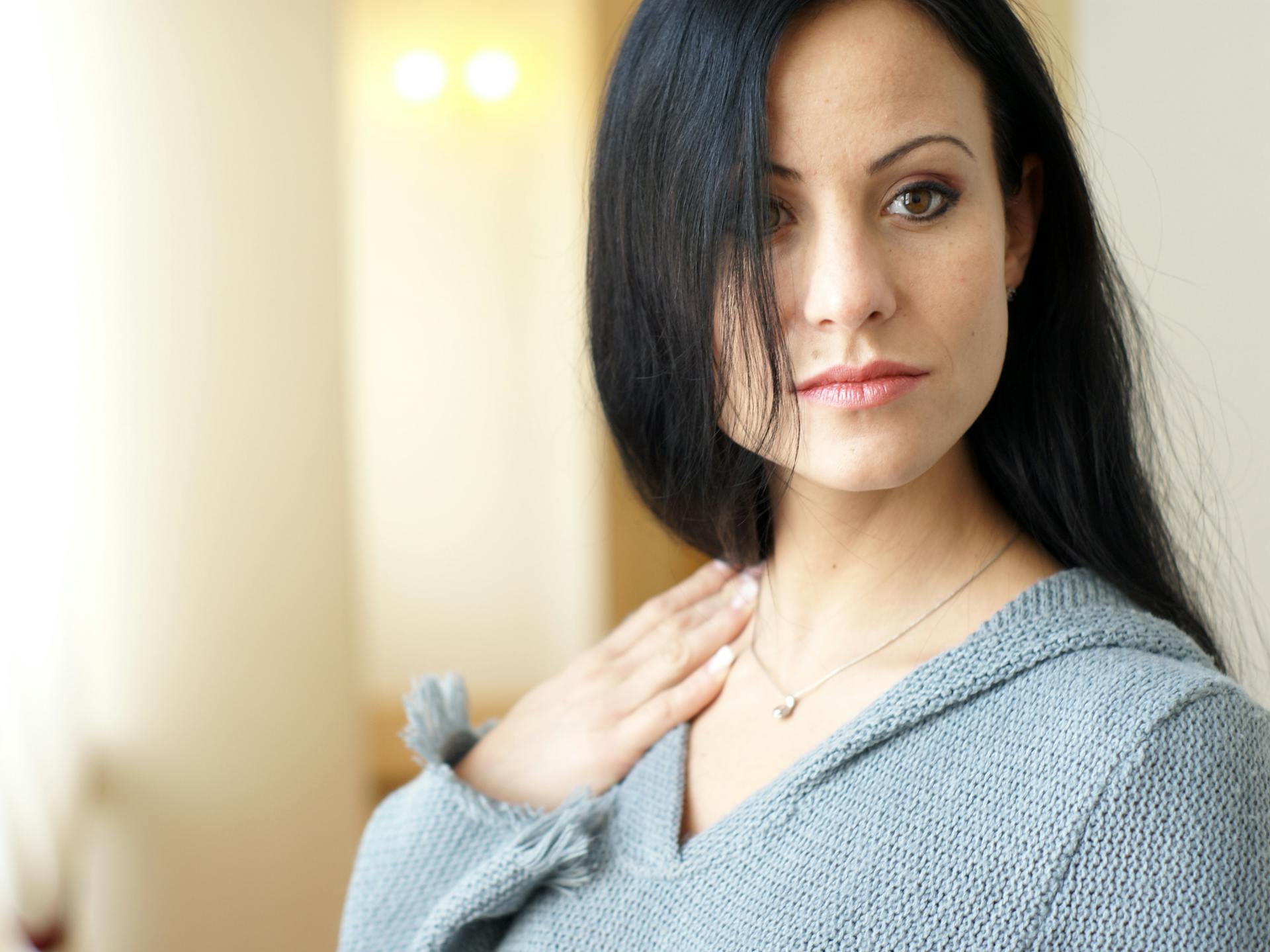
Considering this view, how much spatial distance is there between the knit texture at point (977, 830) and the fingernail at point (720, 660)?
0.09 m

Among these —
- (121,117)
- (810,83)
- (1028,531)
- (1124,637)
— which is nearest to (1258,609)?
(1028,531)

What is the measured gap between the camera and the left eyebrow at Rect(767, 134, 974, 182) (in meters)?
0.88

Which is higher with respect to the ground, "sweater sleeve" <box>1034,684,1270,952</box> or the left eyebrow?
the left eyebrow

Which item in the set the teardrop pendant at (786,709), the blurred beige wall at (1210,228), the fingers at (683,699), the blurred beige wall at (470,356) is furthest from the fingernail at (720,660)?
the blurred beige wall at (470,356)

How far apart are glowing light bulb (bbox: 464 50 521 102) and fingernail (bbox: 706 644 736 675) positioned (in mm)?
3269

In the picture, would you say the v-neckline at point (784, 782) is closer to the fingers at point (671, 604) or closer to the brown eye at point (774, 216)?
the fingers at point (671, 604)

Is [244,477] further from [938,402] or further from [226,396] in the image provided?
[938,402]

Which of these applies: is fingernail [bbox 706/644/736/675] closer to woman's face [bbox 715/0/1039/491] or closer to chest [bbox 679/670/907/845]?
chest [bbox 679/670/907/845]

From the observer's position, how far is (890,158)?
88 cm

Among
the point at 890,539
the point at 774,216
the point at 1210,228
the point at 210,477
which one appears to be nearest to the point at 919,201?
the point at 774,216

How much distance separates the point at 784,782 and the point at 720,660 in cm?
24

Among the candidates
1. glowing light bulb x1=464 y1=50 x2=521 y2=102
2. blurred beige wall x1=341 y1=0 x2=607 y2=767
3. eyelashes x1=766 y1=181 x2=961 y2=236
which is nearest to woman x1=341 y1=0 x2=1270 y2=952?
eyelashes x1=766 y1=181 x2=961 y2=236

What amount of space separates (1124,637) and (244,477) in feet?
6.51

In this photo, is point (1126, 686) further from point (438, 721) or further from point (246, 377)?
point (246, 377)
